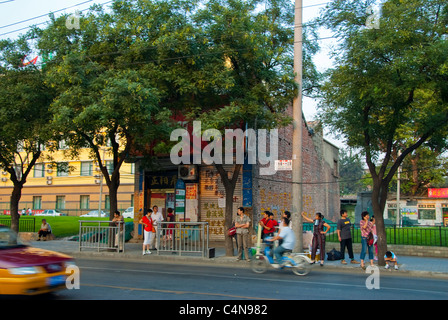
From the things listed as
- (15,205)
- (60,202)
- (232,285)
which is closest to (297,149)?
(232,285)

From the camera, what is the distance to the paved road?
8.80 meters

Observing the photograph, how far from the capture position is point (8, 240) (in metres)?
8.55

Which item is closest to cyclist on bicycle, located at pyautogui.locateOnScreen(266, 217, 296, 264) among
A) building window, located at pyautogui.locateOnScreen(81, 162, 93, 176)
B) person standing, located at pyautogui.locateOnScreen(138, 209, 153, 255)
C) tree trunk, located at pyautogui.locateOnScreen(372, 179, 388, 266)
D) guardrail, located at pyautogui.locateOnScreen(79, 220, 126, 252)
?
tree trunk, located at pyautogui.locateOnScreen(372, 179, 388, 266)

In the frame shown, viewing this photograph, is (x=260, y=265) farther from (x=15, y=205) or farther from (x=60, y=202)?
(x=60, y=202)

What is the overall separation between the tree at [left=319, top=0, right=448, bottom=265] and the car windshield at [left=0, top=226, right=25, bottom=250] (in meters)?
10.5

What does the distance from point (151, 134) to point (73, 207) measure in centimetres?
4724

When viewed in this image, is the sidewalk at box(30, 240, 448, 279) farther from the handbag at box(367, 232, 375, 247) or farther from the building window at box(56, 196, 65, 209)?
the building window at box(56, 196, 65, 209)

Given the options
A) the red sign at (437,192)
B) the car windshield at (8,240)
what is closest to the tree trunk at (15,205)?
the car windshield at (8,240)

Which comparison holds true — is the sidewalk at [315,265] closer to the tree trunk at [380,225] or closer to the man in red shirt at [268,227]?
the tree trunk at [380,225]

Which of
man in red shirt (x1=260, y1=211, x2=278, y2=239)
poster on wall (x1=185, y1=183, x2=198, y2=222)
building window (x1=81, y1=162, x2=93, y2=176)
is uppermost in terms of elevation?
building window (x1=81, y1=162, x2=93, y2=176)

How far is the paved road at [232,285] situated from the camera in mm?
8805

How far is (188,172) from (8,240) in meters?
13.7

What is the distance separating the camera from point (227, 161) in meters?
20.2
